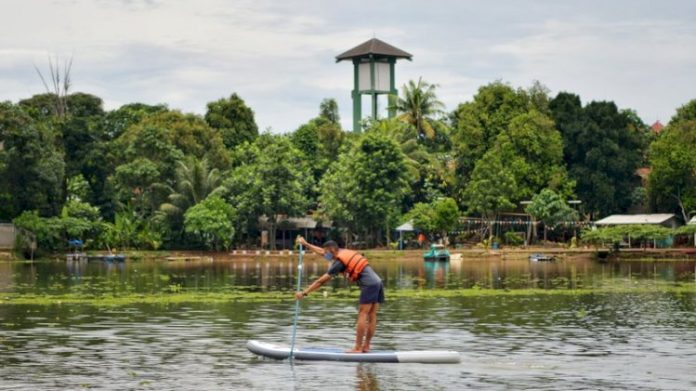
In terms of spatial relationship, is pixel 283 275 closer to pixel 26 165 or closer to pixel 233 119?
pixel 26 165

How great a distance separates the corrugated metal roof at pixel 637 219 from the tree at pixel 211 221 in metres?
29.8

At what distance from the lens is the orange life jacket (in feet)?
75.4

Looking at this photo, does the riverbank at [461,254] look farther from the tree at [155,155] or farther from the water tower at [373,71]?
the water tower at [373,71]

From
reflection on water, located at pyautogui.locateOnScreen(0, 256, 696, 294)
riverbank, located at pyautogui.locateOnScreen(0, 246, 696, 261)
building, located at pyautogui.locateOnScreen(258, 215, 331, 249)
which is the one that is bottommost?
reflection on water, located at pyautogui.locateOnScreen(0, 256, 696, 294)

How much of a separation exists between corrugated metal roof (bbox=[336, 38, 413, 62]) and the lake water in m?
75.3

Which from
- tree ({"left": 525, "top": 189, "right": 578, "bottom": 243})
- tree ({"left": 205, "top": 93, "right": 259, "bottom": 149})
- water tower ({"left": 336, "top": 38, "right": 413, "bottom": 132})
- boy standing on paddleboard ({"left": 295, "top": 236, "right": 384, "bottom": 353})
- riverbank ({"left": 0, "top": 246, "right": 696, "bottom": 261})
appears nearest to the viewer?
boy standing on paddleboard ({"left": 295, "top": 236, "right": 384, "bottom": 353})

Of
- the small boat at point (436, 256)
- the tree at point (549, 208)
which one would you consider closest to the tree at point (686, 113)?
the tree at point (549, 208)

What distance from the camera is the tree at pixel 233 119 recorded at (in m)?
113

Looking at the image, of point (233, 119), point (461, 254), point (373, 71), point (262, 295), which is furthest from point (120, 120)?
point (262, 295)

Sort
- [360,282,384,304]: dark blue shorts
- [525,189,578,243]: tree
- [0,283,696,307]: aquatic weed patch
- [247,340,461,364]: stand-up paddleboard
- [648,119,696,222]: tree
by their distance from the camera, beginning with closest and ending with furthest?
[247,340,461,364]: stand-up paddleboard → [360,282,384,304]: dark blue shorts → [0,283,696,307]: aquatic weed patch → [648,119,696,222]: tree → [525,189,578,243]: tree

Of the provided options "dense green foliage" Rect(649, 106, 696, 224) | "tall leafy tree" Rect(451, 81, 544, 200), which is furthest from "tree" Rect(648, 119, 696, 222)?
"tall leafy tree" Rect(451, 81, 544, 200)

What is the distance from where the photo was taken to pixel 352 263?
23016 millimetres

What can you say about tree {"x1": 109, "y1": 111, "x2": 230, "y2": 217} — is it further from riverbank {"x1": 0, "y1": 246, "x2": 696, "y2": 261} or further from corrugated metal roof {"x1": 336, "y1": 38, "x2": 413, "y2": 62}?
corrugated metal roof {"x1": 336, "y1": 38, "x2": 413, "y2": 62}

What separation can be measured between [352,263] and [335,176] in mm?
71613
